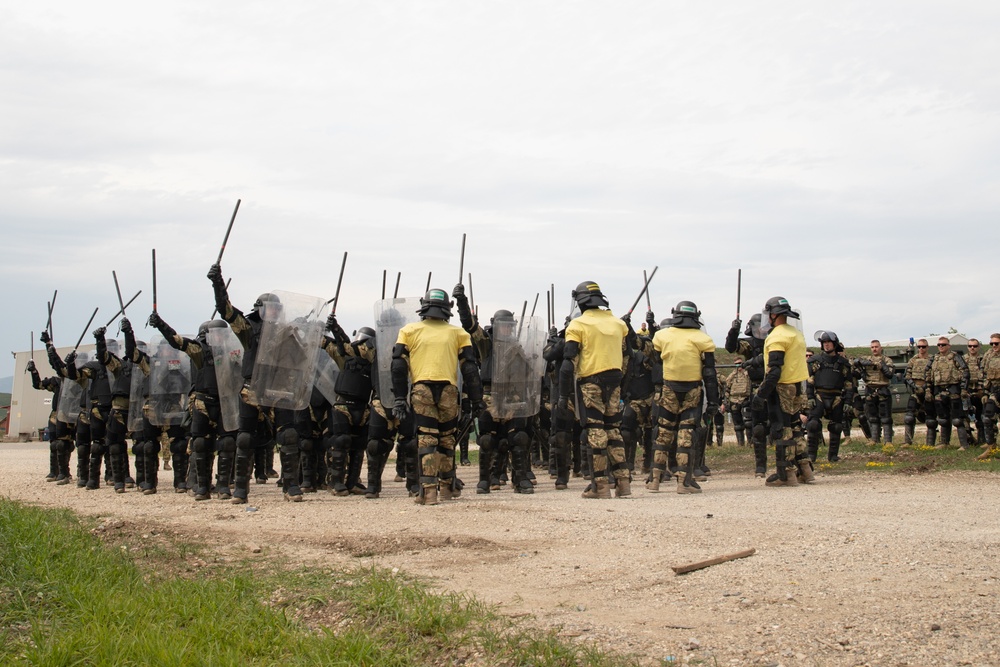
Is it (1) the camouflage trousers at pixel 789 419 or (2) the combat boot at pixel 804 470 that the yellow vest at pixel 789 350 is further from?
(2) the combat boot at pixel 804 470

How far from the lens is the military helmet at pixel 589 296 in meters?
10.3

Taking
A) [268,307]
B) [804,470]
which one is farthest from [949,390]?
[268,307]

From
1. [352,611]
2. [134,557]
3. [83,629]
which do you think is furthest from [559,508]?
[83,629]

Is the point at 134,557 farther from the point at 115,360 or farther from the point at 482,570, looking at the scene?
the point at 115,360

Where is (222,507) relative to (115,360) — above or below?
below

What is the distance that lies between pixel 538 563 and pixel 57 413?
11428mm

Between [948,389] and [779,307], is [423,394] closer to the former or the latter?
[779,307]

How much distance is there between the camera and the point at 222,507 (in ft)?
32.8

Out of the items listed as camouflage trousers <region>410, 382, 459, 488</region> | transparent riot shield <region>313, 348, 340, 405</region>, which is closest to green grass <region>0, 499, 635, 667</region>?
camouflage trousers <region>410, 382, 459, 488</region>

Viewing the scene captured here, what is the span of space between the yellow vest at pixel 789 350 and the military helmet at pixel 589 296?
2080mm

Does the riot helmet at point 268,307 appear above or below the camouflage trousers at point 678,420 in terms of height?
above

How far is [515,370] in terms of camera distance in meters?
11.3

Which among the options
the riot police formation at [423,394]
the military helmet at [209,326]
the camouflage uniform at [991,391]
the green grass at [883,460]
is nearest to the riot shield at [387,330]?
the riot police formation at [423,394]

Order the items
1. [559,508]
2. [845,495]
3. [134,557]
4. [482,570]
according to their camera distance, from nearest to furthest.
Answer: [482,570], [134,557], [559,508], [845,495]
